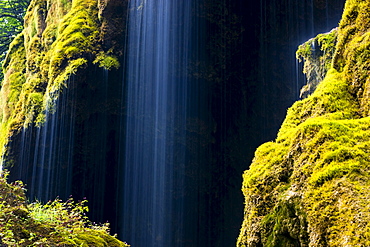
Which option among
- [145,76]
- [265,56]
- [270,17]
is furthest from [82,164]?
[270,17]

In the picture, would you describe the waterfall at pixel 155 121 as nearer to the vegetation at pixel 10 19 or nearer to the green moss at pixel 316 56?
the green moss at pixel 316 56

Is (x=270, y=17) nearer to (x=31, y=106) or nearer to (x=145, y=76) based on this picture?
(x=145, y=76)

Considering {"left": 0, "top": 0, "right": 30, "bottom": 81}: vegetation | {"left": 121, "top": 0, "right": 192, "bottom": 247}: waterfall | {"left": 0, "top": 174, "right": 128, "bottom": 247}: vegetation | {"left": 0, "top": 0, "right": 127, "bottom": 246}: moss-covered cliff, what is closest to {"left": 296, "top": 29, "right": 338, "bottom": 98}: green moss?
{"left": 0, "top": 174, "right": 128, "bottom": 247}: vegetation

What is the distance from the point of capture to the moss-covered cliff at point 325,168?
2.00 meters

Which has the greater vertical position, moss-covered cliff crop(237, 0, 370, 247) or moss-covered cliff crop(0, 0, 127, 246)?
moss-covered cliff crop(0, 0, 127, 246)

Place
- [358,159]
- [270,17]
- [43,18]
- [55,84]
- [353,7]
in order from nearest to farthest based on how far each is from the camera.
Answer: [358,159], [353,7], [55,84], [270,17], [43,18]

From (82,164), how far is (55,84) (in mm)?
3096

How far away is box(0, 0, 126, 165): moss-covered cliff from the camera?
12812 millimetres

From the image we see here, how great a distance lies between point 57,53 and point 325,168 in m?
12.4

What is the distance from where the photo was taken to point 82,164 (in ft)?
43.8

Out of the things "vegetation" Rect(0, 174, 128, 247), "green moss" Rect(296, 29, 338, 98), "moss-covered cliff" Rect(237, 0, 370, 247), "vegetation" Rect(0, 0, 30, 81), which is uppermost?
"vegetation" Rect(0, 0, 30, 81)

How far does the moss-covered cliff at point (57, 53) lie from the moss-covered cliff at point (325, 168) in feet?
34.5

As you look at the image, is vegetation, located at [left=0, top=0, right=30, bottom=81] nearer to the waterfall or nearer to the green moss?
the waterfall

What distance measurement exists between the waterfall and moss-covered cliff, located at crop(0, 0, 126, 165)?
859 millimetres
